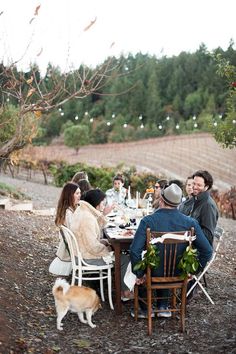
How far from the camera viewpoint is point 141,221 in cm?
389

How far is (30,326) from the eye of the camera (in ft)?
13.0

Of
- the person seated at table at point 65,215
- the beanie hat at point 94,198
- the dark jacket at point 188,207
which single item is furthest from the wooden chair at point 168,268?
the dark jacket at point 188,207

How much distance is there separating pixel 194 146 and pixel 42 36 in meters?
22.4

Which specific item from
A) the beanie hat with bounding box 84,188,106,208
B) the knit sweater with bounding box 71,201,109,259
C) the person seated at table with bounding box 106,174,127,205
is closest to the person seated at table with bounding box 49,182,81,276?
the beanie hat with bounding box 84,188,106,208

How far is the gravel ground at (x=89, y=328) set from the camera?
12.1ft

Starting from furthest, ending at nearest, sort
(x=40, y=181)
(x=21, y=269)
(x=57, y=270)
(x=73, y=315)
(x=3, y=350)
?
1. (x=40, y=181)
2. (x=21, y=269)
3. (x=57, y=270)
4. (x=73, y=315)
5. (x=3, y=350)

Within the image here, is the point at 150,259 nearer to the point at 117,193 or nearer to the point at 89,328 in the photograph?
the point at 89,328

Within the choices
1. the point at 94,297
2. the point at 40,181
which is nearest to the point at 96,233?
the point at 94,297

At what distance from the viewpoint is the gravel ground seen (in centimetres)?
370

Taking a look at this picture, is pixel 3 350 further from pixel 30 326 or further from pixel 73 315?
pixel 73 315

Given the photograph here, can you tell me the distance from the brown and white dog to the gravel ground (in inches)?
5.6

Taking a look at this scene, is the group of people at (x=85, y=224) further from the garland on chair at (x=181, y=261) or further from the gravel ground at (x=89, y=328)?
the garland on chair at (x=181, y=261)

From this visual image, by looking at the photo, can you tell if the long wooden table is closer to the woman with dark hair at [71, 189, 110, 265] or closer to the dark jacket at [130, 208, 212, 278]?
the woman with dark hair at [71, 189, 110, 265]

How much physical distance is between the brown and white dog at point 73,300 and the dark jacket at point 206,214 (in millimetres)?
1258
